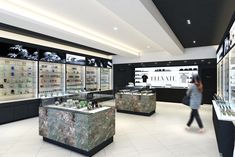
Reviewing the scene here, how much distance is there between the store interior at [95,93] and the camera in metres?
3.15

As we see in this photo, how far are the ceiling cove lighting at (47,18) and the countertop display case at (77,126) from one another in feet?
7.18

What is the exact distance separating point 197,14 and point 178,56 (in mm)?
5042

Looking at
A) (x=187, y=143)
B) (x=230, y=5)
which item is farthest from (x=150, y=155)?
(x=230, y=5)

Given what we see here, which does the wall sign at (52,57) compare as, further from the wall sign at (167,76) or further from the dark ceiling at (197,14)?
the wall sign at (167,76)

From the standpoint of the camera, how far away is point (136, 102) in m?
6.38

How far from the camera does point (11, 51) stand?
18.2 feet

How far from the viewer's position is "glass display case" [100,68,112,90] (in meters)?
10.3

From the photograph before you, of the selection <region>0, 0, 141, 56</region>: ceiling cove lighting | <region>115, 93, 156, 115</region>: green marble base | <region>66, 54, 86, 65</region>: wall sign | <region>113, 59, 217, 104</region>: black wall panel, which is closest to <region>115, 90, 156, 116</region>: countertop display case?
<region>115, 93, 156, 115</region>: green marble base

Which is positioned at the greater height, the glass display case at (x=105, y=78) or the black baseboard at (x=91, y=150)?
the glass display case at (x=105, y=78)

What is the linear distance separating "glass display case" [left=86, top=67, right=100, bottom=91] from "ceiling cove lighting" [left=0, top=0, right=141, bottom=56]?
3298mm

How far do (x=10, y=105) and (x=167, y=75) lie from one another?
8461 millimetres

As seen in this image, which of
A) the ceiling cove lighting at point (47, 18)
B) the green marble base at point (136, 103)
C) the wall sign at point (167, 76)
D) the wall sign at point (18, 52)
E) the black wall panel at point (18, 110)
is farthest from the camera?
the wall sign at point (167, 76)

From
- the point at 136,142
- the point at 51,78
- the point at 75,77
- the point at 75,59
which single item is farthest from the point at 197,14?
the point at 75,77

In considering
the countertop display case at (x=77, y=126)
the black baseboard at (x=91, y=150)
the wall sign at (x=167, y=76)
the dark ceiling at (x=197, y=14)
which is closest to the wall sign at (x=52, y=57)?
the countertop display case at (x=77, y=126)
